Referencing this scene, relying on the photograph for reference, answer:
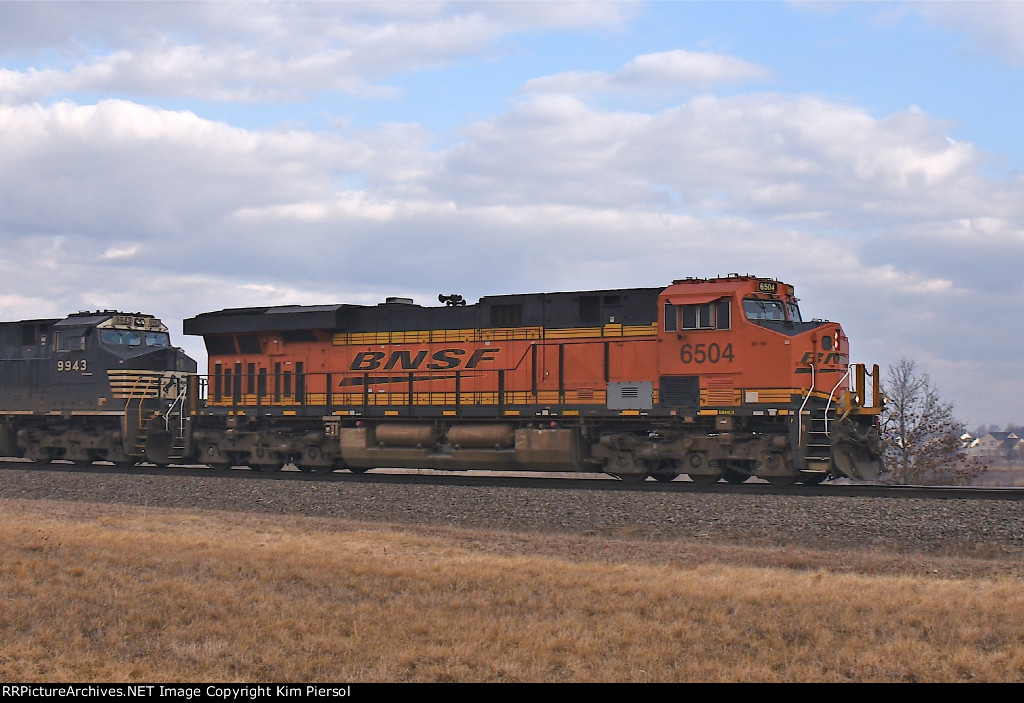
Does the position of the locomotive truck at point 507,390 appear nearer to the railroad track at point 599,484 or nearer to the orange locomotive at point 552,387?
the orange locomotive at point 552,387

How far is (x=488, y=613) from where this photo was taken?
10.2 m

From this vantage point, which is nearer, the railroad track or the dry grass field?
the dry grass field

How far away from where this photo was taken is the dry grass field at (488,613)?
28.5ft

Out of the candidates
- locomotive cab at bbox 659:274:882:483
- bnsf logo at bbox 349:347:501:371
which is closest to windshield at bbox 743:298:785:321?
locomotive cab at bbox 659:274:882:483

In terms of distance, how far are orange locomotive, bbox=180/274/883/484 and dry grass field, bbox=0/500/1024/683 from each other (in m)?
5.43

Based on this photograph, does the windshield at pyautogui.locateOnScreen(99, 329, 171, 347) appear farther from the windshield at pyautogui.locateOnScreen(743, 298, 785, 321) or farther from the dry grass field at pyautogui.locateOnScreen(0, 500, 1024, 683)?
the windshield at pyautogui.locateOnScreen(743, 298, 785, 321)

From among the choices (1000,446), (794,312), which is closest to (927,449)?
(794,312)

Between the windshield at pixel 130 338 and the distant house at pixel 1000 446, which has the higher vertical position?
the windshield at pixel 130 338

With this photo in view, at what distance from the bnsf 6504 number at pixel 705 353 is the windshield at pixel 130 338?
1491cm

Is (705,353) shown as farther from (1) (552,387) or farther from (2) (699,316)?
(1) (552,387)

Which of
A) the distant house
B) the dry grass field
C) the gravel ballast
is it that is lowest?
the distant house

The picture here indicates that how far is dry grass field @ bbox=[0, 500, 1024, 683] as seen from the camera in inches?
342

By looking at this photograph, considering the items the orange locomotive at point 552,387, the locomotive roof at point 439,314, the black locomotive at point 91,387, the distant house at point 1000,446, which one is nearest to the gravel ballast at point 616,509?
the orange locomotive at point 552,387

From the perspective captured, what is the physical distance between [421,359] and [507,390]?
2238 millimetres
